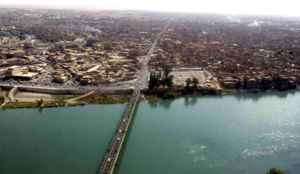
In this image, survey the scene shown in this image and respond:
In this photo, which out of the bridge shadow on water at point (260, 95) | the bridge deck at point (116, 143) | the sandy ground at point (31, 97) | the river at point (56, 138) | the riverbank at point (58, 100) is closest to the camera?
the bridge deck at point (116, 143)

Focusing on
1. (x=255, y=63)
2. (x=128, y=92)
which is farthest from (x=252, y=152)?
(x=255, y=63)

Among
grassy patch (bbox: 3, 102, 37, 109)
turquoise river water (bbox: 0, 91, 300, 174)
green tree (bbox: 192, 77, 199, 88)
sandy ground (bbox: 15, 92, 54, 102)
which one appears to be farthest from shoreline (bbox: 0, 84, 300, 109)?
Result: turquoise river water (bbox: 0, 91, 300, 174)

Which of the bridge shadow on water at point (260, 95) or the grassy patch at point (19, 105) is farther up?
the bridge shadow on water at point (260, 95)

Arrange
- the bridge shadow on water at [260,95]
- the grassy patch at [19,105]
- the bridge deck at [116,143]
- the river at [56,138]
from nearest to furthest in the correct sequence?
the bridge deck at [116,143] → the river at [56,138] → the grassy patch at [19,105] → the bridge shadow on water at [260,95]

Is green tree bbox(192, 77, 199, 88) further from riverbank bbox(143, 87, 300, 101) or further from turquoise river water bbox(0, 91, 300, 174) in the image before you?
turquoise river water bbox(0, 91, 300, 174)

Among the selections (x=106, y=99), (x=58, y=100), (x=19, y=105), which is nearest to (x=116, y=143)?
(x=106, y=99)

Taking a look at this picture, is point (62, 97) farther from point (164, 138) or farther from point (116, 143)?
point (164, 138)

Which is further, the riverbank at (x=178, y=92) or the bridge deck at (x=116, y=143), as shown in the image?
the riverbank at (x=178, y=92)

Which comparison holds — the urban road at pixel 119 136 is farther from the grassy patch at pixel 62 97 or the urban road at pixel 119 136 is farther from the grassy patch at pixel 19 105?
the grassy patch at pixel 19 105

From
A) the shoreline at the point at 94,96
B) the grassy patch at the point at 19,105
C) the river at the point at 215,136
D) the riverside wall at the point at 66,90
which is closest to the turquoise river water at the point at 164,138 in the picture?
the river at the point at 215,136
